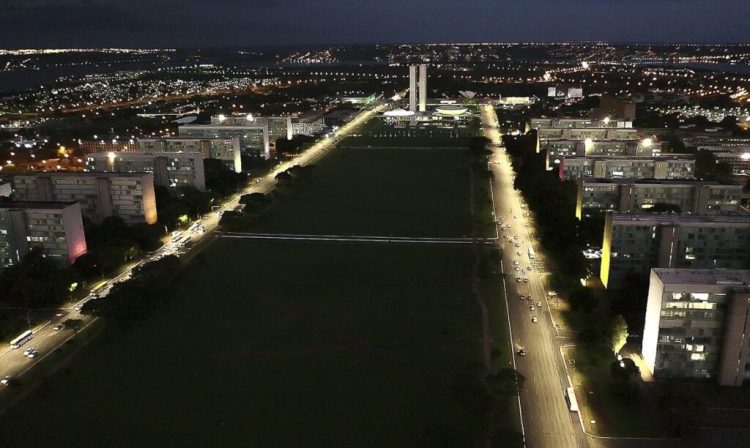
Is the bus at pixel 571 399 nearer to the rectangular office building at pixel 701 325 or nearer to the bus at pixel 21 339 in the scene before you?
the rectangular office building at pixel 701 325

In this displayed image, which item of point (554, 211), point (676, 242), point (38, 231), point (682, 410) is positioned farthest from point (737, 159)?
point (38, 231)

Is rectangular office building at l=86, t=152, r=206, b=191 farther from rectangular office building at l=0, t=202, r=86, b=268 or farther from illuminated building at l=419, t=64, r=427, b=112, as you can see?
illuminated building at l=419, t=64, r=427, b=112

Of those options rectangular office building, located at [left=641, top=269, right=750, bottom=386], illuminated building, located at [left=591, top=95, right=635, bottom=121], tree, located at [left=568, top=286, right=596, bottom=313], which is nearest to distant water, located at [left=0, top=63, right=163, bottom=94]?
illuminated building, located at [left=591, top=95, right=635, bottom=121]

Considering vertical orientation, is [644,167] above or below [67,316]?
above

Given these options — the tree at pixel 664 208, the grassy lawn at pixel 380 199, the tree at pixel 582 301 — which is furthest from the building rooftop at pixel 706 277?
the grassy lawn at pixel 380 199

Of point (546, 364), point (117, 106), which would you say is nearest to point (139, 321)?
point (546, 364)

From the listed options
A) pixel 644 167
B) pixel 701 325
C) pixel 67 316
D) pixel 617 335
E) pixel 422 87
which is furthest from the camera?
pixel 422 87

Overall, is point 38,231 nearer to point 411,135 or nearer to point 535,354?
point 535,354
